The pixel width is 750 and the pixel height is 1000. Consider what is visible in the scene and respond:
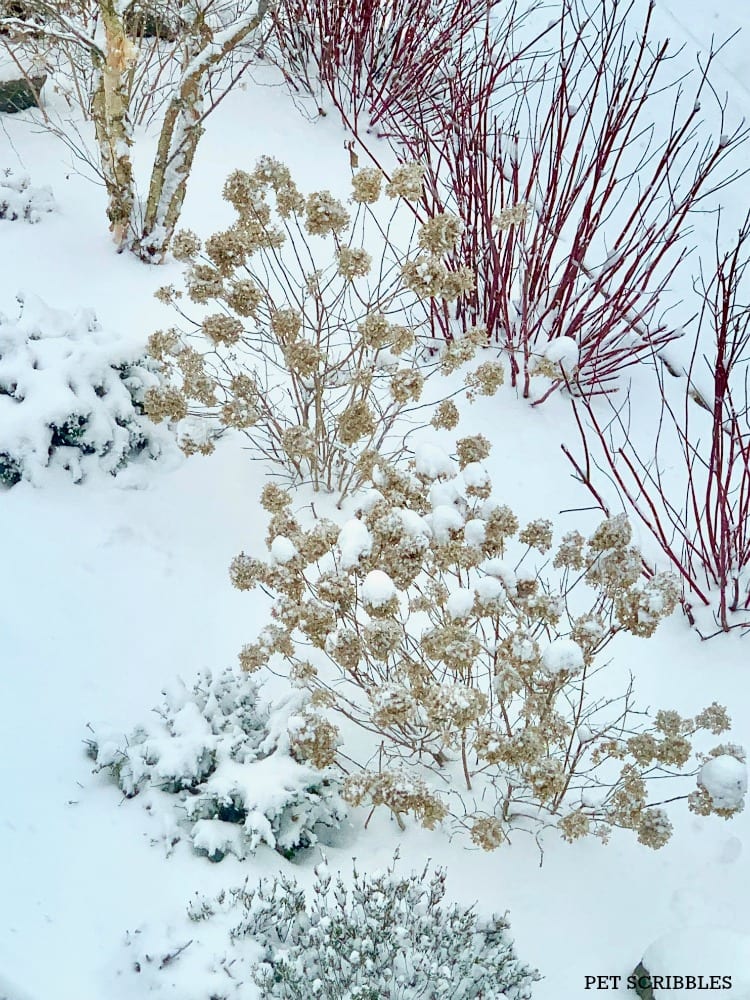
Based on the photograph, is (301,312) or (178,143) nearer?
(301,312)

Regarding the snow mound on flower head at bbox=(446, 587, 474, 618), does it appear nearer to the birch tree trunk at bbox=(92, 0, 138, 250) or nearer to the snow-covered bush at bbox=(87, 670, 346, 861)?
the snow-covered bush at bbox=(87, 670, 346, 861)

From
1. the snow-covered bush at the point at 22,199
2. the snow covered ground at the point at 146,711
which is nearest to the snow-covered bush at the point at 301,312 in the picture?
the snow covered ground at the point at 146,711

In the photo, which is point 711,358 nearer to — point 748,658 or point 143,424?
point 748,658

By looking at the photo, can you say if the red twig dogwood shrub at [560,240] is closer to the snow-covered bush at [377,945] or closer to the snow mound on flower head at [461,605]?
the snow mound on flower head at [461,605]

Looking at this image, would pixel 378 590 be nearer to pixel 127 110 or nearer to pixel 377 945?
pixel 377 945

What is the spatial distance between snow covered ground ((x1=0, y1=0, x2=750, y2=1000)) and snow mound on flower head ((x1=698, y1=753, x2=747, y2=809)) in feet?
0.94

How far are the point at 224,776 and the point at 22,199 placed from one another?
9.63ft

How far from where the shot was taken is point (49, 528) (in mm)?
2715

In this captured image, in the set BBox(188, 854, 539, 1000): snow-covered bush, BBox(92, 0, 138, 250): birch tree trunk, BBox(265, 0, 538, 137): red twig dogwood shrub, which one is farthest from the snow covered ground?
BBox(265, 0, 538, 137): red twig dogwood shrub

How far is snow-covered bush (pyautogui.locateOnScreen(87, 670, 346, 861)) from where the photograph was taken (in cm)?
206

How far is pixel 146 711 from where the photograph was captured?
7.55 feet

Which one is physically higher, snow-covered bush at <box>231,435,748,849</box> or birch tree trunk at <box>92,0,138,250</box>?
birch tree trunk at <box>92,0,138,250</box>

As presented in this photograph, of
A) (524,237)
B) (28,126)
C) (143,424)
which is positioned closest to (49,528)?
(143,424)

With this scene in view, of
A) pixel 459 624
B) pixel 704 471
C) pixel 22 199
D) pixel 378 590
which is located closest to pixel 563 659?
pixel 459 624
